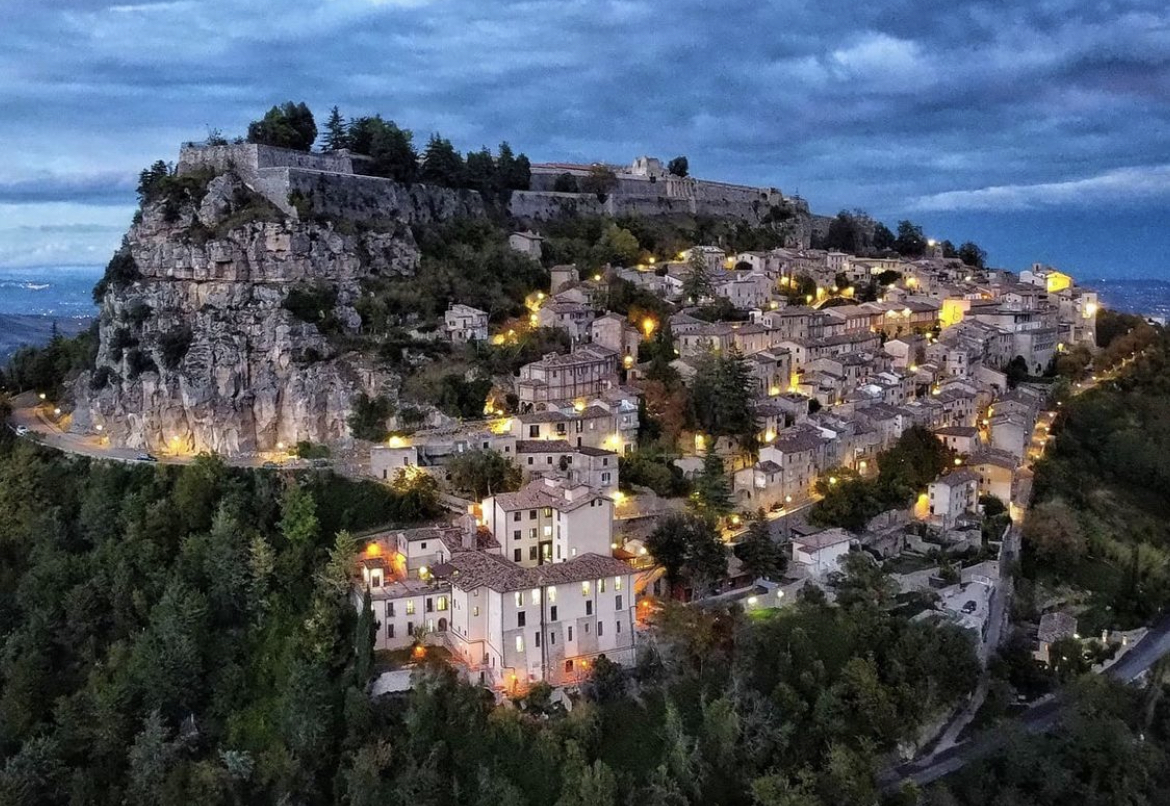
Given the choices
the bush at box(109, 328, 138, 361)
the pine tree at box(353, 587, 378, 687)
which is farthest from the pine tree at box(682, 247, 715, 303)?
the pine tree at box(353, 587, 378, 687)

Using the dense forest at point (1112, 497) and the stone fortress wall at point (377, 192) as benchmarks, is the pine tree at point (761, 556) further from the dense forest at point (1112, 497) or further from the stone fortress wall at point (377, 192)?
the stone fortress wall at point (377, 192)

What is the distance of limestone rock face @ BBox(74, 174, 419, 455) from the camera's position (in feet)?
135

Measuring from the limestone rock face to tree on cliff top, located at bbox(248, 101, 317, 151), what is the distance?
16.7ft

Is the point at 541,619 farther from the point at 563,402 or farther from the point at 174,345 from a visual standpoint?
the point at 174,345

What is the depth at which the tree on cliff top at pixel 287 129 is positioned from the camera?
51.1 meters

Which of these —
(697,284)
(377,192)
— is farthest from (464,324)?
(697,284)

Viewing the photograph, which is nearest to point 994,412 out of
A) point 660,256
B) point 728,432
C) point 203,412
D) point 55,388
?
point 728,432

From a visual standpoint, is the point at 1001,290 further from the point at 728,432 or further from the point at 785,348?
the point at 728,432

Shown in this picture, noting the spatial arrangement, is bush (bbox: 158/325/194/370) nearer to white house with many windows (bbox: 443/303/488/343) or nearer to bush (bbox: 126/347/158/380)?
bush (bbox: 126/347/158/380)

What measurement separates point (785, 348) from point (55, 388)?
121 ft

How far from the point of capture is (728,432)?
3869cm

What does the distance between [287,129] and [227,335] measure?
14542 millimetres

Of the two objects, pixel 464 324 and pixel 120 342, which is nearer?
pixel 120 342

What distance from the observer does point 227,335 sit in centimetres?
4228
